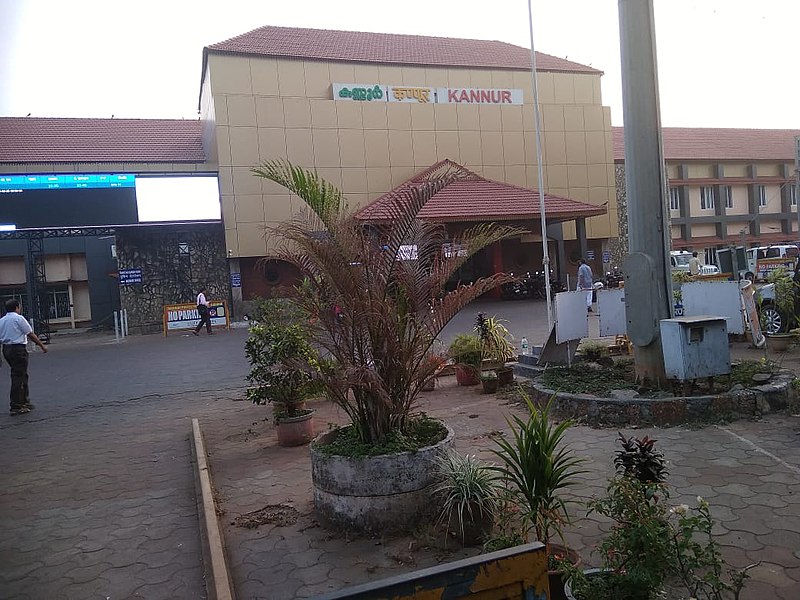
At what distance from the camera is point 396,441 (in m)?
4.31

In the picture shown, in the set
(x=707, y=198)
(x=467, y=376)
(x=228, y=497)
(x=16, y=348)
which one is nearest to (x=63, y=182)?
(x=16, y=348)

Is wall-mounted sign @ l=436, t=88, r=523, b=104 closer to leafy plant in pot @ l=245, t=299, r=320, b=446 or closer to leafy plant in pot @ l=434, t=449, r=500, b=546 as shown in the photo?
leafy plant in pot @ l=245, t=299, r=320, b=446

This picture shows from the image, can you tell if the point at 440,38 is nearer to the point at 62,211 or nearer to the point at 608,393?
the point at 62,211

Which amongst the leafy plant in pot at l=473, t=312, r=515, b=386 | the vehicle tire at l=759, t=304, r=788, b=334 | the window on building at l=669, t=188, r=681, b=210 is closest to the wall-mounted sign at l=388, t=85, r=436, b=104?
the window on building at l=669, t=188, r=681, b=210

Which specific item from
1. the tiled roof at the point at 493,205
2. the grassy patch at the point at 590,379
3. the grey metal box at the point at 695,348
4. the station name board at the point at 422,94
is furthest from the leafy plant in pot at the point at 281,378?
the station name board at the point at 422,94

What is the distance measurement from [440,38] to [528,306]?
1491 centimetres

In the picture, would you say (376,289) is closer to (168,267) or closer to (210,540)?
(210,540)

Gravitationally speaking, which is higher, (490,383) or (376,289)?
(376,289)

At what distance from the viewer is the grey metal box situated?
20.6 feet

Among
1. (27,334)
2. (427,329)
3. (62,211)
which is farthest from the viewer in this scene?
(62,211)

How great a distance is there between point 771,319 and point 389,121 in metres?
18.9

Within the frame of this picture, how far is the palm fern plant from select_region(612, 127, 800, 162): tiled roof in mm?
33215

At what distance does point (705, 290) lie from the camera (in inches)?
333

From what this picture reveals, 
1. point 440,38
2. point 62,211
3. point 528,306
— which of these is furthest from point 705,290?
point 440,38
